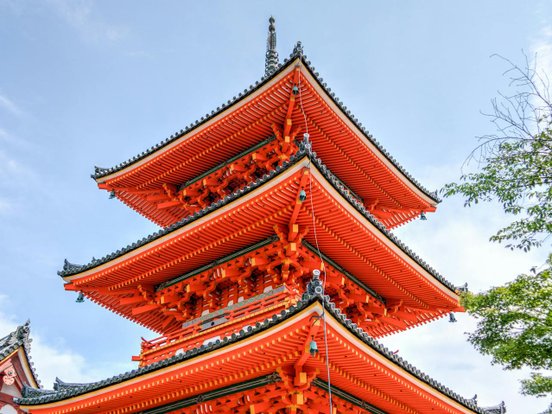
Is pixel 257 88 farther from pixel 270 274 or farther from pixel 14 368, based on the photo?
pixel 14 368

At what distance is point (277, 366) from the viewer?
9648mm

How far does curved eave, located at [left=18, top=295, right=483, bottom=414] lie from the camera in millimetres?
8984

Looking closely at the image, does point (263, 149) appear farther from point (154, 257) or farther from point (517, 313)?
point (517, 313)

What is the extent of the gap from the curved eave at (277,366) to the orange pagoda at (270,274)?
38 mm

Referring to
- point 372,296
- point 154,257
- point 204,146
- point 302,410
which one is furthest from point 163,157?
point 302,410

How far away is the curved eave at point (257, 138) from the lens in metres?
13.5

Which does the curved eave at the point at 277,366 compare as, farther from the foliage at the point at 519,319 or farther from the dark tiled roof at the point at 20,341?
the dark tiled roof at the point at 20,341

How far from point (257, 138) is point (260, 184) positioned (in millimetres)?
4152

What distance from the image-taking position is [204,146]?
1505 centimetres

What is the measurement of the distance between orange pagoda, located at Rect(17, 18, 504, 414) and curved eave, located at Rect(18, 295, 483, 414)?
4 centimetres

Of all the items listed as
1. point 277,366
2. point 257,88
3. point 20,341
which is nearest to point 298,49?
point 257,88

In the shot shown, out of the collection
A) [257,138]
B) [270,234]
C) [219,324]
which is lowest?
[219,324]

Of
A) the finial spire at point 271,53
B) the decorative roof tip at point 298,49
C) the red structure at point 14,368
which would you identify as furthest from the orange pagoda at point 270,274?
the red structure at point 14,368

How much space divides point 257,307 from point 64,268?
6.41 m
